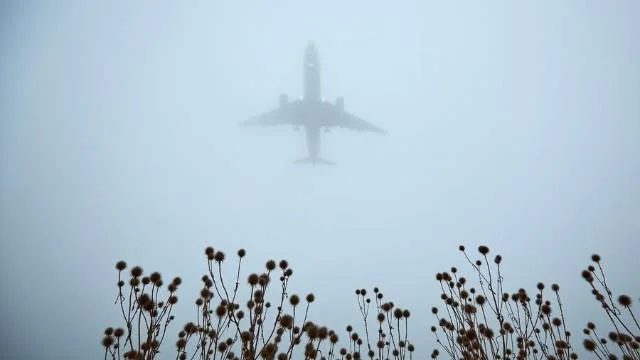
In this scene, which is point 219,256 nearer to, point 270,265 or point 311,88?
point 270,265

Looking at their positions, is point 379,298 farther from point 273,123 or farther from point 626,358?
point 273,123

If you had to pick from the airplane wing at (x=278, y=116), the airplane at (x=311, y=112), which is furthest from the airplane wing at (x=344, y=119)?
the airplane wing at (x=278, y=116)

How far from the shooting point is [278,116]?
41750 mm

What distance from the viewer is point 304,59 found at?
42688 millimetres

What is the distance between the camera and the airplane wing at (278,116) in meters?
40.8

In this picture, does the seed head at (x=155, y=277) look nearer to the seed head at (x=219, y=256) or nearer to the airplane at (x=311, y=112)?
the seed head at (x=219, y=256)

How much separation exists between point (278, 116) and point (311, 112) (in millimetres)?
5131

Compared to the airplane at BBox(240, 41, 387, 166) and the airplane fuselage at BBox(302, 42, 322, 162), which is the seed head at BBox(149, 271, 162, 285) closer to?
the airplane at BBox(240, 41, 387, 166)

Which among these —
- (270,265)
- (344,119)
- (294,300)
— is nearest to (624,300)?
(294,300)

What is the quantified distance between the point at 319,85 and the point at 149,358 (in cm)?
4389

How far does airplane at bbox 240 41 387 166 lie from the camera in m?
41.3

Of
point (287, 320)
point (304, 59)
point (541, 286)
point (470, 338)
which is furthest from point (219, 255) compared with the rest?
point (304, 59)

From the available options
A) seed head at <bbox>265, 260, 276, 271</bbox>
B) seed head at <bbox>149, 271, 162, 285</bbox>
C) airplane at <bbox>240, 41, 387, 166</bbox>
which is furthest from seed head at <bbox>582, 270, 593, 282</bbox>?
airplane at <bbox>240, 41, 387, 166</bbox>

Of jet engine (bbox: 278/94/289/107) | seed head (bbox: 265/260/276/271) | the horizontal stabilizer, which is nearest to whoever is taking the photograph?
seed head (bbox: 265/260/276/271)
